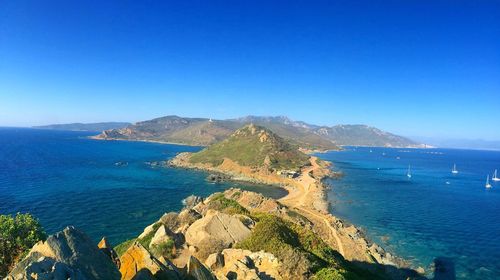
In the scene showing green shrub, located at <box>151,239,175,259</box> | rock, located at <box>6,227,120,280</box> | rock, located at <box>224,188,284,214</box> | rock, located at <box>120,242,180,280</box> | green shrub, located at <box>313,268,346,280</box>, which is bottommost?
rock, located at <box>224,188,284,214</box>

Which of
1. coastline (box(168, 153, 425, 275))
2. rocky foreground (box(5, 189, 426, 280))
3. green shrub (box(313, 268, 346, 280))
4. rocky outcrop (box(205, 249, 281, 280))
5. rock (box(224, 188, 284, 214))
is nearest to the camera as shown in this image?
rocky foreground (box(5, 189, 426, 280))

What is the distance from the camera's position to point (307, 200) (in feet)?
323

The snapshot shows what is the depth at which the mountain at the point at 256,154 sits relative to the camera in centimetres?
15412

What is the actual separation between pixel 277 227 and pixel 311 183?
92494 millimetres

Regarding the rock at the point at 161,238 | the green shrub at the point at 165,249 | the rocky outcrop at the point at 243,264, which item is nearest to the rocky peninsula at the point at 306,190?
the rocky outcrop at the point at 243,264

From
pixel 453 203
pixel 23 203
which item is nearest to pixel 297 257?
pixel 23 203

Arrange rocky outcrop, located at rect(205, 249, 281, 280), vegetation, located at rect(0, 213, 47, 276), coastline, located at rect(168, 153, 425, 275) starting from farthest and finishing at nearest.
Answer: coastline, located at rect(168, 153, 425, 275) < vegetation, located at rect(0, 213, 47, 276) < rocky outcrop, located at rect(205, 249, 281, 280)

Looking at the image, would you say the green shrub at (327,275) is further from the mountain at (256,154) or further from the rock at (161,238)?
the mountain at (256,154)

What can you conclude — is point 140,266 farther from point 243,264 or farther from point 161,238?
point 161,238

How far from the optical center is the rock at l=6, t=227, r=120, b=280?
12336 millimetres

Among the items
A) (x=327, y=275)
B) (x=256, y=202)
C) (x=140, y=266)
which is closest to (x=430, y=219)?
(x=256, y=202)

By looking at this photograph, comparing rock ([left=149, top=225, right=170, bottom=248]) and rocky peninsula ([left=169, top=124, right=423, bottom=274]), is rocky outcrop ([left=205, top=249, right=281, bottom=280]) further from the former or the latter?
rocky peninsula ([left=169, top=124, right=423, bottom=274])

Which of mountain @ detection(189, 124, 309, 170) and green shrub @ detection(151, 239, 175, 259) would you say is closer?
green shrub @ detection(151, 239, 175, 259)

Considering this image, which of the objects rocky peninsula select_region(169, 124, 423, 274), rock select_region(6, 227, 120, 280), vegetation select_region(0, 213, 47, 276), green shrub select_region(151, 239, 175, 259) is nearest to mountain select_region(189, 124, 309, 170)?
rocky peninsula select_region(169, 124, 423, 274)
